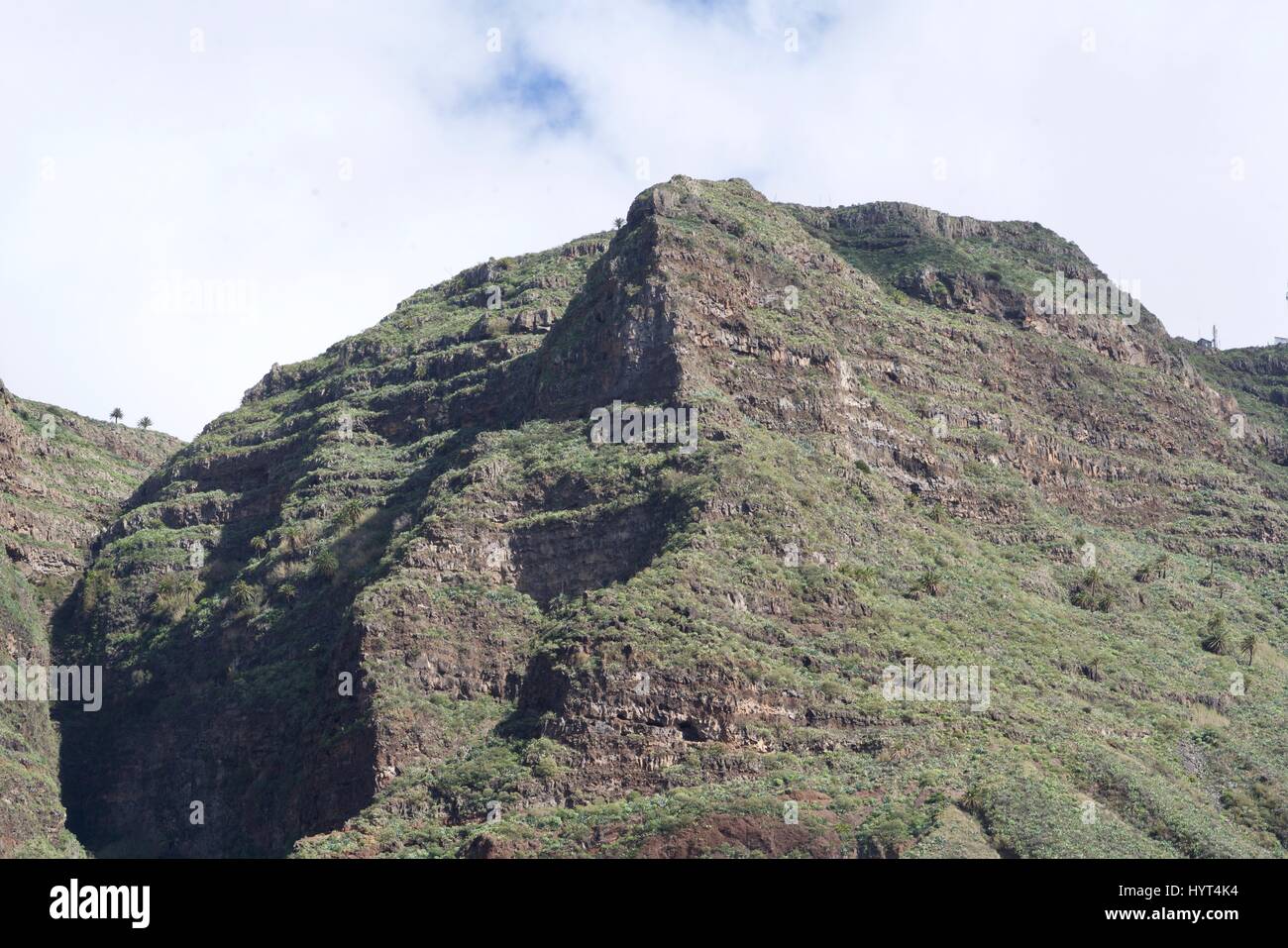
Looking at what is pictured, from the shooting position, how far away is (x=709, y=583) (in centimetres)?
10050

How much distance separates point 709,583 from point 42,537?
54360 mm

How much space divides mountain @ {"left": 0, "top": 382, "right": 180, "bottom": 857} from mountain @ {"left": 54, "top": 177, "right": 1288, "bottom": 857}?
2.95 meters

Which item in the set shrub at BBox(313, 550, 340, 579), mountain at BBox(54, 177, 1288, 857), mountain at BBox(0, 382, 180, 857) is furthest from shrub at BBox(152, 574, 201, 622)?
shrub at BBox(313, 550, 340, 579)

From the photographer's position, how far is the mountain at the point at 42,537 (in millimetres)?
106000

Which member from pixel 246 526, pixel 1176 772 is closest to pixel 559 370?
pixel 246 526

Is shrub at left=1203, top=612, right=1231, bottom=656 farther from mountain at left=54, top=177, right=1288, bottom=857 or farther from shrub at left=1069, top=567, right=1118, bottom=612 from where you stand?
shrub at left=1069, top=567, right=1118, bottom=612

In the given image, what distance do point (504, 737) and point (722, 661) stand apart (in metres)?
10.6

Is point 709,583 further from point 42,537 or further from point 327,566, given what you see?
point 42,537

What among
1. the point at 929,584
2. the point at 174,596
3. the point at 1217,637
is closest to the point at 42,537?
the point at 174,596

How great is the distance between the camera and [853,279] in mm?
145500

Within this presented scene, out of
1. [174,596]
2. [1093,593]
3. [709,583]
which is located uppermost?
[174,596]

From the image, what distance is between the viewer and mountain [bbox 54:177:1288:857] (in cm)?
9144

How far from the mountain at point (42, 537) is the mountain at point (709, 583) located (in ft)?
9.68
